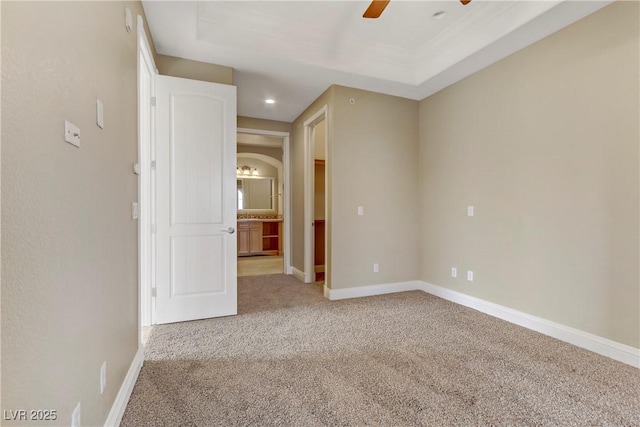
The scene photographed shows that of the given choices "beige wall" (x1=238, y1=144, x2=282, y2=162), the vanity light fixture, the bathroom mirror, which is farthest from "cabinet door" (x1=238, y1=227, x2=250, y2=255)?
"beige wall" (x1=238, y1=144, x2=282, y2=162)

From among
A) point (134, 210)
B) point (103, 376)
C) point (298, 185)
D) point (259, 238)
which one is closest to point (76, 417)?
point (103, 376)

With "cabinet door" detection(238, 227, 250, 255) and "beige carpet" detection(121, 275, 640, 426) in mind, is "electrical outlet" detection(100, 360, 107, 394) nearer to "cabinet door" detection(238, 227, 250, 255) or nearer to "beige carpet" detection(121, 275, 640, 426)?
"beige carpet" detection(121, 275, 640, 426)

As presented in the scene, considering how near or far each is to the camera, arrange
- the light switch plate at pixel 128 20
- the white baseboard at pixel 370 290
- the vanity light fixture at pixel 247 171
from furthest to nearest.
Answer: the vanity light fixture at pixel 247 171 → the white baseboard at pixel 370 290 → the light switch plate at pixel 128 20

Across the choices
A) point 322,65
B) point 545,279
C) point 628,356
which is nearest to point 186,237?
point 322,65

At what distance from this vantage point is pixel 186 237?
2.80 meters

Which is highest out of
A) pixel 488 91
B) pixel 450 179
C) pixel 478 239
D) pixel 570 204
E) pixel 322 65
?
pixel 322 65

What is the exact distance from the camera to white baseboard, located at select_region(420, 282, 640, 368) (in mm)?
2064

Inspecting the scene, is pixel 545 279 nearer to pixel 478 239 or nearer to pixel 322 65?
pixel 478 239

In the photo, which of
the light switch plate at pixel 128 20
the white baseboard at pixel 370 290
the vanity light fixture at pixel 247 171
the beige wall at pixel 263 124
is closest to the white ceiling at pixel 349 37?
the light switch plate at pixel 128 20

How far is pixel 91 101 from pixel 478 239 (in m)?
3.45

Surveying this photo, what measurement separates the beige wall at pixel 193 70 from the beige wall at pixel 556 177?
2.67 m

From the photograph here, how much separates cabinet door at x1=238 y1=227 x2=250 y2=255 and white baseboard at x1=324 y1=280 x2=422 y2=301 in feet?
12.5

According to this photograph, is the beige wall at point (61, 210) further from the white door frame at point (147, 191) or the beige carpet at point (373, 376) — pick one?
the white door frame at point (147, 191)

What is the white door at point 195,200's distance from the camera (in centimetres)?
272
